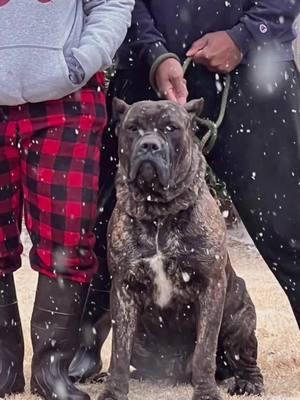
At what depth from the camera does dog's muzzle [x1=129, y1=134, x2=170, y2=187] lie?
3.79m

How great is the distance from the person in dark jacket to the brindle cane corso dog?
276mm

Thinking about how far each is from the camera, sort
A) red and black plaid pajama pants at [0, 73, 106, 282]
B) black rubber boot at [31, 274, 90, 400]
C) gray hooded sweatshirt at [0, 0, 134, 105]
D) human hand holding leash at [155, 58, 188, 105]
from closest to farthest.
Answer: gray hooded sweatshirt at [0, 0, 134, 105] < red and black plaid pajama pants at [0, 73, 106, 282] < black rubber boot at [31, 274, 90, 400] < human hand holding leash at [155, 58, 188, 105]

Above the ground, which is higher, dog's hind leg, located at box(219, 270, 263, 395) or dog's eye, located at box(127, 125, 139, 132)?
dog's eye, located at box(127, 125, 139, 132)

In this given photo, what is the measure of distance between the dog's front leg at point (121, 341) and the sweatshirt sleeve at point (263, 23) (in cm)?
114

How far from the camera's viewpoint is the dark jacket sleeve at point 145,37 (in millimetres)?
4230

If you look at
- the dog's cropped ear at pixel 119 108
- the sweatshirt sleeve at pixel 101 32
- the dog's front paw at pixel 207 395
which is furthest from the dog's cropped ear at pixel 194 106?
the dog's front paw at pixel 207 395

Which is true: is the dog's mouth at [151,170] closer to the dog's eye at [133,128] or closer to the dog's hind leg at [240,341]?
the dog's eye at [133,128]

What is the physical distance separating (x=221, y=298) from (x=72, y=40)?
115 centimetres

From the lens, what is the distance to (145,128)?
390 centimetres

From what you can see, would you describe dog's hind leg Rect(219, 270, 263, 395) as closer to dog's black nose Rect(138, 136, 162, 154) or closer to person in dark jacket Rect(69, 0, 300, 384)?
person in dark jacket Rect(69, 0, 300, 384)

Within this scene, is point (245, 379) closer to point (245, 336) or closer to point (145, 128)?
point (245, 336)

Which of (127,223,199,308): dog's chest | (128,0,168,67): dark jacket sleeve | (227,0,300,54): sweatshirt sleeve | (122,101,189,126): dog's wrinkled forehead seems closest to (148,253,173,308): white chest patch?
(127,223,199,308): dog's chest

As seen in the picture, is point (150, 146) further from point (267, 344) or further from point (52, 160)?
point (267, 344)

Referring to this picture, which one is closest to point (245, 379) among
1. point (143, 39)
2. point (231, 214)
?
point (143, 39)
